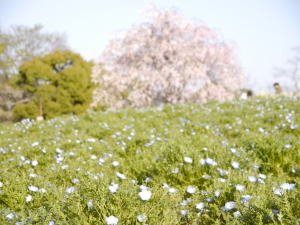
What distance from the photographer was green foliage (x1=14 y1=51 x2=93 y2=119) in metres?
25.6

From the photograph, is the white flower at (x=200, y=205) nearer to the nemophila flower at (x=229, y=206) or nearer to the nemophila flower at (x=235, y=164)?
the nemophila flower at (x=229, y=206)

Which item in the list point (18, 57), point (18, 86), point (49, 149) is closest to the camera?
point (49, 149)

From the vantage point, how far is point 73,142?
5.18 m

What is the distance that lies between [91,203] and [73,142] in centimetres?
322

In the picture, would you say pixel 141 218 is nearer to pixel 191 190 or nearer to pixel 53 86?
pixel 191 190

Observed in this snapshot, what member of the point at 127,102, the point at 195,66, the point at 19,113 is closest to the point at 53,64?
the point at 19,113

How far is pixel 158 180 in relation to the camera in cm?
331

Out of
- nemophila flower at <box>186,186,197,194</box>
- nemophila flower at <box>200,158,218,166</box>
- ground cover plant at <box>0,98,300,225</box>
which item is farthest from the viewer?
nemophila flower at <box>200,158,218,166</box>

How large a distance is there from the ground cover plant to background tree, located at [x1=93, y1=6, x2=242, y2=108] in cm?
1158

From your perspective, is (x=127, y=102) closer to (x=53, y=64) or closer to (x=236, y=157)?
(x=53, y=64)

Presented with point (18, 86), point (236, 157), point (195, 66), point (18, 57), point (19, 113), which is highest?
point (236, 157)

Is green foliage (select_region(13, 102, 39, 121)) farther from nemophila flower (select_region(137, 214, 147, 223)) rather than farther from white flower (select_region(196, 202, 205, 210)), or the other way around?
nemophila flower (select_region(137, 214, 147, 223))

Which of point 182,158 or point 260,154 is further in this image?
point 260,154

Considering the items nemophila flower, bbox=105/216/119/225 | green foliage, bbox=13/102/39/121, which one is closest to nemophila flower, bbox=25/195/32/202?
nemophila flower, bbox=105/216/119/225
